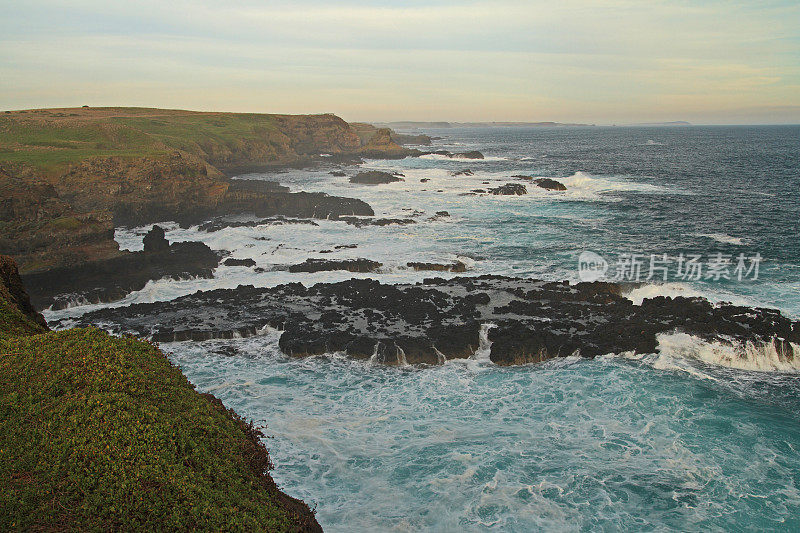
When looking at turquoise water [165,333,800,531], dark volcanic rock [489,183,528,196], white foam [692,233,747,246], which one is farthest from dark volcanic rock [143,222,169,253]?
dark volcanic rock [489,183,528,196]

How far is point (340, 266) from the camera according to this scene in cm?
3484

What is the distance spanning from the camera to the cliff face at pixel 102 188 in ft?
106

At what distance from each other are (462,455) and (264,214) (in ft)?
136

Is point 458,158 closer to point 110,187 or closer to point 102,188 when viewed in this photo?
point 110,187

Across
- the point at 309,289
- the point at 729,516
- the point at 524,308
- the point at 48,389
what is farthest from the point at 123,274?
the point at 729,516

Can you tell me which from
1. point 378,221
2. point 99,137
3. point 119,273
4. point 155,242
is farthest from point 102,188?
point 378,221

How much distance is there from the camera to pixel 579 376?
20.8 meters

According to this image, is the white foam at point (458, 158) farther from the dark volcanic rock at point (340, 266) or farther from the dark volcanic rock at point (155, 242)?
the dark volcanic rock at point (155, 242)

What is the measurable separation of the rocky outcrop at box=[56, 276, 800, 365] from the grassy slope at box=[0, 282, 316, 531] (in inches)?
504

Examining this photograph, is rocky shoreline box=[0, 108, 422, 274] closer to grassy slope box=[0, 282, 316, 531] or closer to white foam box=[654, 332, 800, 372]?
grassy slope box=[0, 282, 316, 531]

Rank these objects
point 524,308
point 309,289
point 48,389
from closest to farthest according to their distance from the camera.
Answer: point 48,389, point 524,308, point 309,289

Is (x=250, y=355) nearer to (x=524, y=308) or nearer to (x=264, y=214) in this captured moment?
(x=524, y=308)

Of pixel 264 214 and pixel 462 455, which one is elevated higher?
pixel 264 214

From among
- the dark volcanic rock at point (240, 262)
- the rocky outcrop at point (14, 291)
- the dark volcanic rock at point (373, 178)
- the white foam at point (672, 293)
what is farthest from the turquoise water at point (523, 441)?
the dark volcanic rock at point (373, 178)
